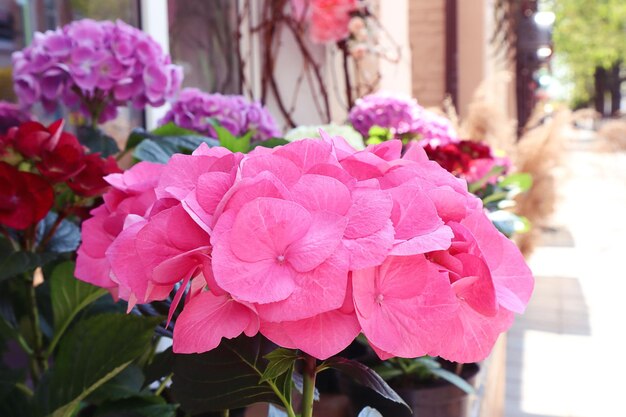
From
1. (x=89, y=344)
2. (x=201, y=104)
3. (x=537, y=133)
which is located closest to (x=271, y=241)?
(x=89, y=344)

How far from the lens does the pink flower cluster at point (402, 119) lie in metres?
1.79

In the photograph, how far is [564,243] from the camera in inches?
216

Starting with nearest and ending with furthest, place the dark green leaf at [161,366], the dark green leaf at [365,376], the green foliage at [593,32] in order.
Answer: the dark green leaf at [365,376], the dark green leaf at [161,366], the green foliage at [593,32]

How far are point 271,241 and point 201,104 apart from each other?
95cm

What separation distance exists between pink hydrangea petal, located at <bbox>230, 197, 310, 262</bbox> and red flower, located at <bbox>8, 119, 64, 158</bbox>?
47 cm

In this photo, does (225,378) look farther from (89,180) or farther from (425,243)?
(89,180)

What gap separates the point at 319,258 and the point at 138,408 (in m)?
0.50

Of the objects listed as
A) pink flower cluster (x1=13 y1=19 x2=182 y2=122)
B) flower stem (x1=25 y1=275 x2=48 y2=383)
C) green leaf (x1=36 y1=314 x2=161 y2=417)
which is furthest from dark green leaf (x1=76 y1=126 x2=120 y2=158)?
green leaf (x1=36 y1=314 x2=161 y2=417)

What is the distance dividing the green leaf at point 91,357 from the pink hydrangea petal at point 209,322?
29 centimetres

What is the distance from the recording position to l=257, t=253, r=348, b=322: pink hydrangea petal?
1.28 feet

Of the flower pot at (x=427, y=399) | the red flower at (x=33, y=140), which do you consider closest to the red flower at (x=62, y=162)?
the red flower at (x=33, y=140)

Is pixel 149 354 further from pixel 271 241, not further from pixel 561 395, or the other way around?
pixel 561 395

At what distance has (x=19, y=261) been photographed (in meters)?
0.80

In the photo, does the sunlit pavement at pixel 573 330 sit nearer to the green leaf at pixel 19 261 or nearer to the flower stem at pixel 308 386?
the green leaf at pixel 19 261
